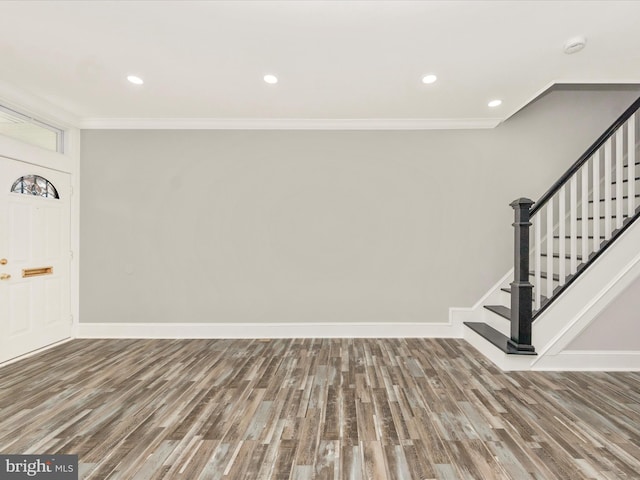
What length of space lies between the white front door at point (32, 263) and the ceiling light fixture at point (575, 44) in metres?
5.41

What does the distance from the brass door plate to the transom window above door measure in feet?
2.84

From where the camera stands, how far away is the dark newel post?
3.01 metres

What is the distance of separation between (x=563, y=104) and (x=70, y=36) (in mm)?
5554

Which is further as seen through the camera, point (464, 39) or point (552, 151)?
point (552, 151)

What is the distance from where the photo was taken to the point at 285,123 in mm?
4129

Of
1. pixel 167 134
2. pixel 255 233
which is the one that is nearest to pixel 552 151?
pixel 255 233

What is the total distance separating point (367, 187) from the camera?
165 inches

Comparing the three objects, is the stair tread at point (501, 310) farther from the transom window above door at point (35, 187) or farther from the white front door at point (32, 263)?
the transom window above door at point (35, 187)

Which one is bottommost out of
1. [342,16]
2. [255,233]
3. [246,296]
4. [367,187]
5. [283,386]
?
[283,386]

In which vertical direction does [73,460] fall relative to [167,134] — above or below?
below

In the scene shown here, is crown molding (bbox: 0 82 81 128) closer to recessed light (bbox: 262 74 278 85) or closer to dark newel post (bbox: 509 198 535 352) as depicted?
recessed light (bbox: 262 74 278 85)

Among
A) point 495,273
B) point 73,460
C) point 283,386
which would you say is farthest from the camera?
point 495,273

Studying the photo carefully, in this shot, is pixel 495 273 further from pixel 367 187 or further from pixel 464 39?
pixel 464 39

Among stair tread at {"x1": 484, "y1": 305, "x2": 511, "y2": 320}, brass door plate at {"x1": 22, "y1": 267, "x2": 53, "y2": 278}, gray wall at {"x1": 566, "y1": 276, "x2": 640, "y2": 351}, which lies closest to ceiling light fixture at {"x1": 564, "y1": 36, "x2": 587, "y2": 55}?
gray wall at {"x1": 566, "y1": 276, "x2": 640, "y2": 351}
